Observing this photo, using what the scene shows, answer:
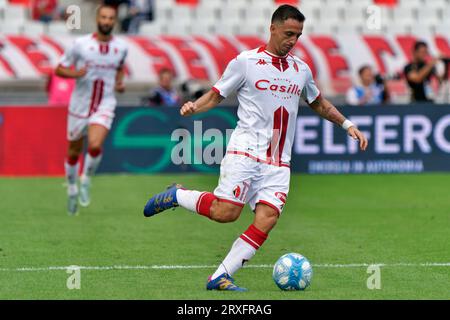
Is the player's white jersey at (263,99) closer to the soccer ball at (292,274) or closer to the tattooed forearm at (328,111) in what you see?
the tattooed forearm at (328,111)

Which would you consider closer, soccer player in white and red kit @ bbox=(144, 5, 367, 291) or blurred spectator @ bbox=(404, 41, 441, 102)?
soccer player in white and red kit @ bbox=(144, 5, 367, 291)

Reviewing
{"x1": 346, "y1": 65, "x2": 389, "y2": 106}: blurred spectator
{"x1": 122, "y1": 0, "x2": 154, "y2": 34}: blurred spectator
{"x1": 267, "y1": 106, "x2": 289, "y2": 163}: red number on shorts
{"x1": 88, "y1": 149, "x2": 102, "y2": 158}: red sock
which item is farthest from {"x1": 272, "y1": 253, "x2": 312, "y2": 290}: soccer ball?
{"x1": 122, "y1": 0, "x2": 154, "y2": 34}: blurred spectator

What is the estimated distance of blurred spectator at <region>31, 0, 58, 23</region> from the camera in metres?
26.5

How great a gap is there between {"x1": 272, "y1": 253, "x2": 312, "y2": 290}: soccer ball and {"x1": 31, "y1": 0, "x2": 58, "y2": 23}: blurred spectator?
18600mm

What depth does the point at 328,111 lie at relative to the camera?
31.1 feet

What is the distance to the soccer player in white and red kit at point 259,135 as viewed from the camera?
891 cm

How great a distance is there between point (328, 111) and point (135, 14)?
1788 centimetres

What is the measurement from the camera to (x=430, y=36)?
91.9ft

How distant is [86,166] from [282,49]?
6.32m
